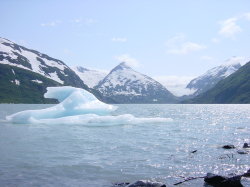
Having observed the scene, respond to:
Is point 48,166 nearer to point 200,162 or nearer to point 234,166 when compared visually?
point 200,162

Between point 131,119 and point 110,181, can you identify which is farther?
point 131,119

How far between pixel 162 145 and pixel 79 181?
16717mm

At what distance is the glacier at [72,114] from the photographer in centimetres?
5591

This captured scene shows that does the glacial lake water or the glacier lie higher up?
the glacier

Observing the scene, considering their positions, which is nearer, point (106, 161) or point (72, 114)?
point (106, 161)

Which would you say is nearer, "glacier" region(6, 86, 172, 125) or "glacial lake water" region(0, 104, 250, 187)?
"glacial lake water" region(0, 104, 250, 187)

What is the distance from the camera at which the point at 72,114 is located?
60.0 meters

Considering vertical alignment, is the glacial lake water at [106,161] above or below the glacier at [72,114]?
below

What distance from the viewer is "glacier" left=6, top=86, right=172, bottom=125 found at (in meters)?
55.9

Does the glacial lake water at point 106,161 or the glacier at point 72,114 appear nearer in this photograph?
the glacial lake water at point 106,161

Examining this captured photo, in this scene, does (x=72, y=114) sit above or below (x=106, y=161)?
above

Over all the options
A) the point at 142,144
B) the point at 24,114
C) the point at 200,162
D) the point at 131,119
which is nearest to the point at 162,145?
the point at 142,144

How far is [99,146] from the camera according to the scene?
32531 millimetres

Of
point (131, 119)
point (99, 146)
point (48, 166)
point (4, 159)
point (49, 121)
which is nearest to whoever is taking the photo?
point (48, 166)
